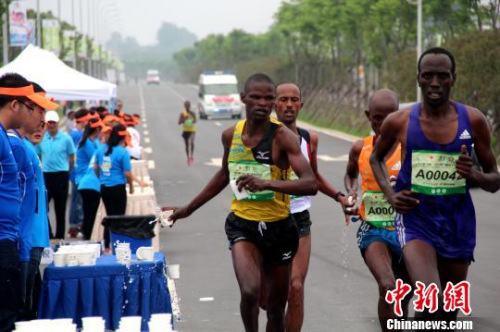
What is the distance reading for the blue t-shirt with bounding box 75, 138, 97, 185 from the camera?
15125 mm

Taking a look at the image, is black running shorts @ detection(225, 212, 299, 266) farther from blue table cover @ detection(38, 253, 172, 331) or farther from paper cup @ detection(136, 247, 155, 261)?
paper cup @ detection(136, 247, 155, 261)

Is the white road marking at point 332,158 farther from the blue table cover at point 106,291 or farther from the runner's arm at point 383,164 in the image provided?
the runner's arm at point 383,164

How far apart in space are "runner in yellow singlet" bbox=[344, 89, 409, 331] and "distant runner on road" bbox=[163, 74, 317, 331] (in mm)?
642

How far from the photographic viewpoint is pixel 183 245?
14.7 metres

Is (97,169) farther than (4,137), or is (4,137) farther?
(97,169)

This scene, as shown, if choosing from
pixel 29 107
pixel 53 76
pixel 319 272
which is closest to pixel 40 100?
pixel 29 107

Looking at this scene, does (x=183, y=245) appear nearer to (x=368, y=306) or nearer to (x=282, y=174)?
(x=368, y=306)

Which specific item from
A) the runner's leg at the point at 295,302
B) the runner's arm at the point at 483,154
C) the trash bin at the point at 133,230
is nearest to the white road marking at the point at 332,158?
the trash bin at the point at 133,230

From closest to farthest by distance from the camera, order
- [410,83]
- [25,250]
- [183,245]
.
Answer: [25,250], [183,245], [410,83]

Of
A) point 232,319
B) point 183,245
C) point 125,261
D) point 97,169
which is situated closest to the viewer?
point 125,261

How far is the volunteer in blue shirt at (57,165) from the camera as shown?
15047mm

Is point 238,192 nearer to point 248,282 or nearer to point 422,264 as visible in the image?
point 248,282

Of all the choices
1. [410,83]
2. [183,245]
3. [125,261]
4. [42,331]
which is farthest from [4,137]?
[410,83]

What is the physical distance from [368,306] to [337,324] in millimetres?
885
